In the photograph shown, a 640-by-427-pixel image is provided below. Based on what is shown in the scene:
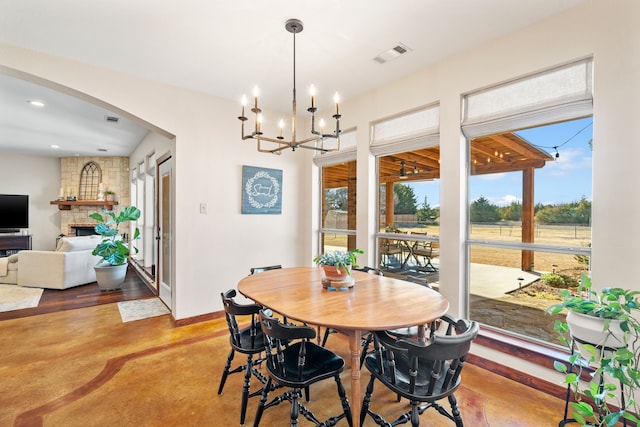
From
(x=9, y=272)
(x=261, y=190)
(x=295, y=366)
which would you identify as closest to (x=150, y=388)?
(x=295, y=366)

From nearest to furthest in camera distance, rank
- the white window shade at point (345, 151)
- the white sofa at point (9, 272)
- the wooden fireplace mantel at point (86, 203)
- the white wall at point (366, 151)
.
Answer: the white wall at point (366, 151) → the white window shade at point (345, 151) → the white sofa at point (9, 272) → the wooden fireplace mantel at point (86, 203)

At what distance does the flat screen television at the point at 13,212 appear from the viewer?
7398 mm

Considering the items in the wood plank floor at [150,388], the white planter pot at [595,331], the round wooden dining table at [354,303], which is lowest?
the wood plank floor at [150,388]

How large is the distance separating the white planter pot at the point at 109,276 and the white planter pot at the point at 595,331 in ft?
19.0

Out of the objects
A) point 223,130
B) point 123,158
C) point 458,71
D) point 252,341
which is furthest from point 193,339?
point 123,158

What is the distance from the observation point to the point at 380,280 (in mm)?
2531

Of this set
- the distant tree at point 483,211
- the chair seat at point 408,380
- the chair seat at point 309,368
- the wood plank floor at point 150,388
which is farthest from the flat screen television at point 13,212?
the distant tree at point 483,211

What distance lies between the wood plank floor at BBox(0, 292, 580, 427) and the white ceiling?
2.75 metres

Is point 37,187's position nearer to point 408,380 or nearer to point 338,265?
point 338,265

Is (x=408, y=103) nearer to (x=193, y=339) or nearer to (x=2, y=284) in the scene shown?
(x=193, y=339)

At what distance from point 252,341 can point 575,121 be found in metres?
2.86

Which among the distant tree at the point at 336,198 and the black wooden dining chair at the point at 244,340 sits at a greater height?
the distant tree at the point at 336,198

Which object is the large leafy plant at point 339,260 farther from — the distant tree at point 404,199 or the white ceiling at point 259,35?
the white ceiling at point 259,35

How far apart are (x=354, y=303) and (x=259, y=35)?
86.3 inches
